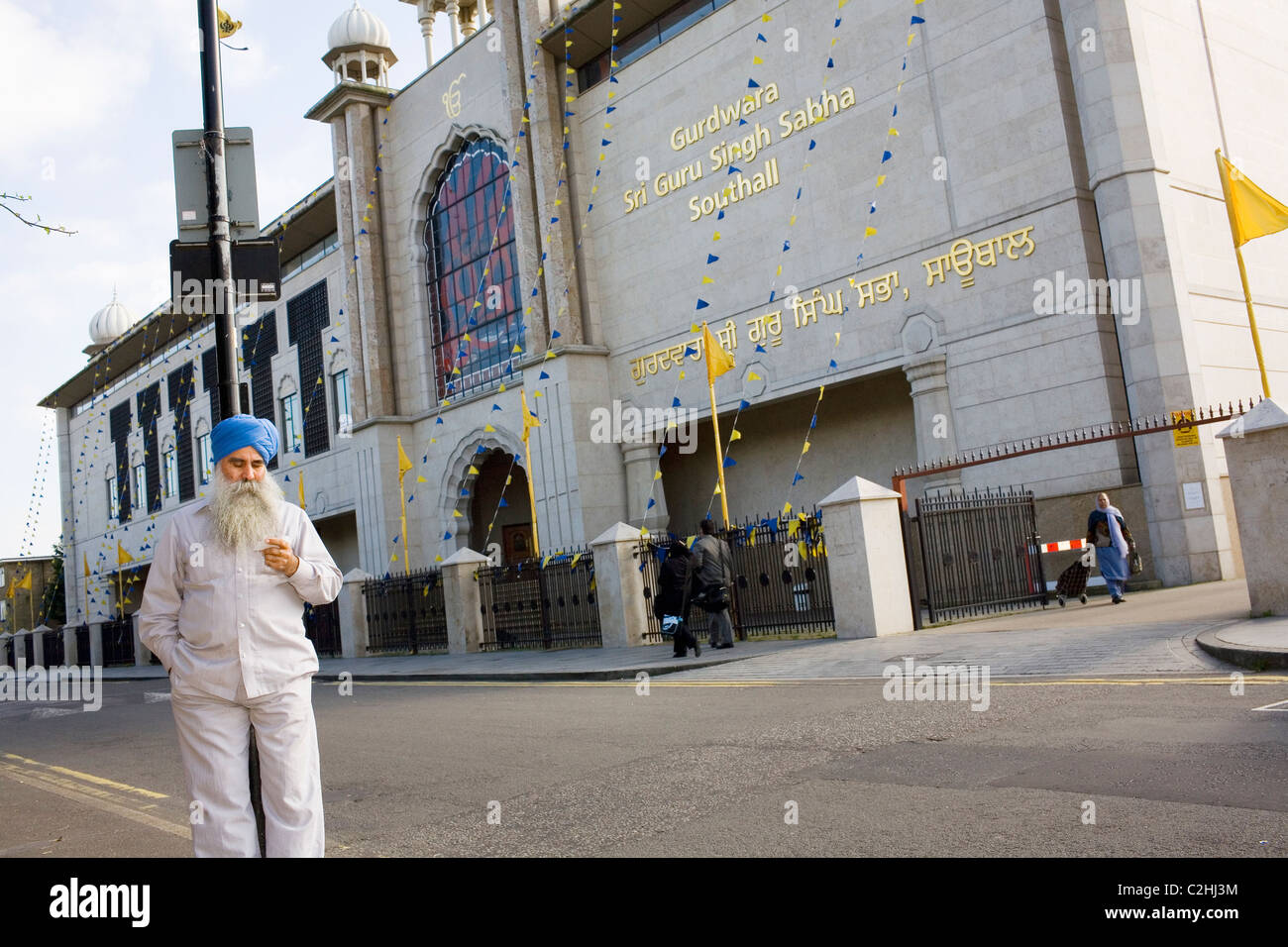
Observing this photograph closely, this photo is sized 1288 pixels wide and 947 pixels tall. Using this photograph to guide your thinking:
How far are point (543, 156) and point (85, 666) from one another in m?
24.4

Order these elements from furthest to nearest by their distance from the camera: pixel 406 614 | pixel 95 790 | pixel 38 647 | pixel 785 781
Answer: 1. pixel 38 647
2. pixel 406 614
3. pixel 95 790
4. pixel 785 781

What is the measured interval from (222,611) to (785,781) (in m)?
3.26

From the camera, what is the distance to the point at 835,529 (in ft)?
45.5

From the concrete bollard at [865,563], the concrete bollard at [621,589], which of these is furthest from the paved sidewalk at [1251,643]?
the concrete bollard at [621,589]

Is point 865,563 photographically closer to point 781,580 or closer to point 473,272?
point 781,580

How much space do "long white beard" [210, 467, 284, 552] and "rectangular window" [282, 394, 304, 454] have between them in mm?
36848

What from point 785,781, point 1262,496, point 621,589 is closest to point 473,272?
point 621,589

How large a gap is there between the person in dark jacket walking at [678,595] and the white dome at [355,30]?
25644 millimetres

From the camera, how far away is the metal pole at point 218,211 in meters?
5.04

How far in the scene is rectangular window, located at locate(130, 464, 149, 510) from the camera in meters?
52.2

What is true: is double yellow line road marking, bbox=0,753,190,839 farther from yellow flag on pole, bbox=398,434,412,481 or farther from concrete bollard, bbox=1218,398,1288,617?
yellow flag on pole, bbox=398,434,412,481

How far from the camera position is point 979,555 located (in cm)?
1558

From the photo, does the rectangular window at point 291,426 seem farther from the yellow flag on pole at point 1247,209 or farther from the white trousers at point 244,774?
the white trousers at point 244,774

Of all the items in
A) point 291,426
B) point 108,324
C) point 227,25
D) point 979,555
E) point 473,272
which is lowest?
point 979,555
